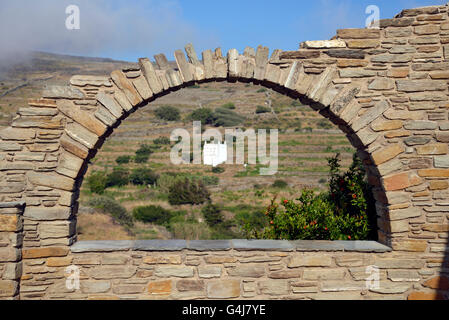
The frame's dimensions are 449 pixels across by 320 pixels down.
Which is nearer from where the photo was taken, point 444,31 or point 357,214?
point 444,31

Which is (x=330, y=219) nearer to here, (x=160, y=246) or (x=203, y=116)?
(x=160, y=246)

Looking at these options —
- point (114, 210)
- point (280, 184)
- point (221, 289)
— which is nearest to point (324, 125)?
point (280, 184)

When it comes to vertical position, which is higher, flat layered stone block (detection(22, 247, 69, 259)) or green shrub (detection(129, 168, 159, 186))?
green shrub (detection(129, 168, 159, 186))

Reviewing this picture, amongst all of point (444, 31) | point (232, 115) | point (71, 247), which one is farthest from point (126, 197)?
point (444, 31)

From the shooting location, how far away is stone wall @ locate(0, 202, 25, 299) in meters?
4.04

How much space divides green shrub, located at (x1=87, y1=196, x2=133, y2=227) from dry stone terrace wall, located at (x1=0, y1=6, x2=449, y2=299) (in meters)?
10.7

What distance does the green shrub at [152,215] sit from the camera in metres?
16.2

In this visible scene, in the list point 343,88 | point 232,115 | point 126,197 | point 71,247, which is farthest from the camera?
point 232,115

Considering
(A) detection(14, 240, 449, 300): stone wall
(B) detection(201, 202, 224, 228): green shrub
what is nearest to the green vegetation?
(B) detection(201, 202, 224, 228): green shrub

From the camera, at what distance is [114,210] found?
15.5m

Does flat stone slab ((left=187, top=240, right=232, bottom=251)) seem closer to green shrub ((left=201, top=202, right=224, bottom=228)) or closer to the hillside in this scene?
the hillside

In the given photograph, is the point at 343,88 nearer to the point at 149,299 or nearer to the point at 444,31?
the point at 444,31

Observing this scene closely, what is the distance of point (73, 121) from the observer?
4.29 metres
